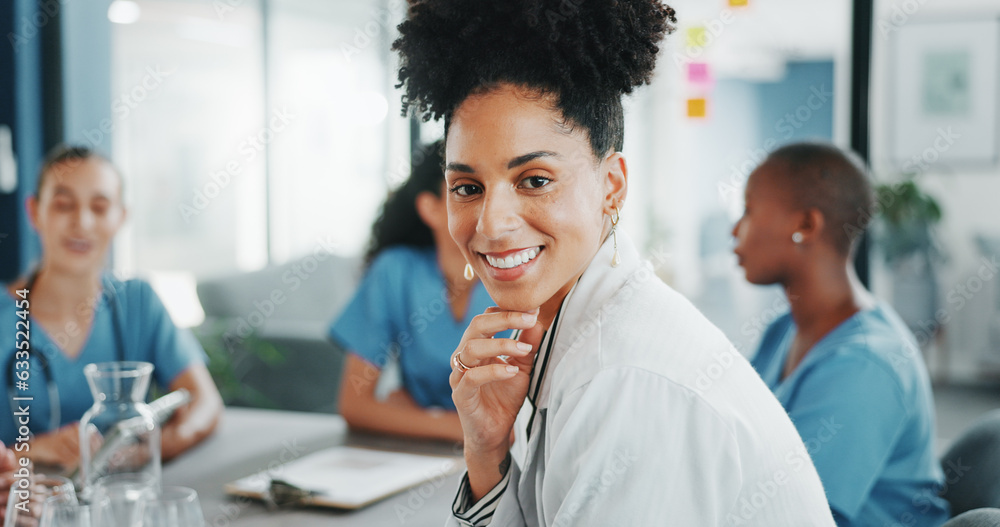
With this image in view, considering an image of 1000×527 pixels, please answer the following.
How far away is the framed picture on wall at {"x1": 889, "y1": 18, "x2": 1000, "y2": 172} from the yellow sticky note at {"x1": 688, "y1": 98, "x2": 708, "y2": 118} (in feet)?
3.96

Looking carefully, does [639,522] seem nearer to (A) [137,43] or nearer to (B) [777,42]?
(A) [137,43]

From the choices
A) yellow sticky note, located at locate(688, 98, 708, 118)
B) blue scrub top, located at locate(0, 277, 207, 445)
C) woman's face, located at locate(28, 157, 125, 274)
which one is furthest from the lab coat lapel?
yellow sticky note, located at locate(688, 98, 708, 118)

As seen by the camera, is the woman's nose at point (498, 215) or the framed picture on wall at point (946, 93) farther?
the framed picture on wall at point (946, 93)

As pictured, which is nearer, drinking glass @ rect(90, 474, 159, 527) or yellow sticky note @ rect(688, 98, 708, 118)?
drinking glass @ rect(90, 474, 159, 527)

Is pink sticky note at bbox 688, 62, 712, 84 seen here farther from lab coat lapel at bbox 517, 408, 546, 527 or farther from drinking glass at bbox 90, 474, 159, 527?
drinking glass at bbox 90, 474, 159, 527

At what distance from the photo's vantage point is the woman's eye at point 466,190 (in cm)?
103

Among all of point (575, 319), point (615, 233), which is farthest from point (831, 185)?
point (575, 319)

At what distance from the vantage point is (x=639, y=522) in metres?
0.81

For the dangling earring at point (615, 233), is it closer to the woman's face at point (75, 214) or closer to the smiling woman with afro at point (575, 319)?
the smiling woman with afro at point (575, 319)

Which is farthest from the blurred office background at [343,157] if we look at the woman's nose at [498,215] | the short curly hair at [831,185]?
the woman's nose at [498,215]

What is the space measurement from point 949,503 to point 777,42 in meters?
6.31

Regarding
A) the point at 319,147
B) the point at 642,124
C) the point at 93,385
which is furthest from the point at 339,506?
the point at 642,124

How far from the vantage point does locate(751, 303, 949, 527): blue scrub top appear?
1.38 m

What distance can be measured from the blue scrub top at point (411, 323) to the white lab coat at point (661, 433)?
130cm
